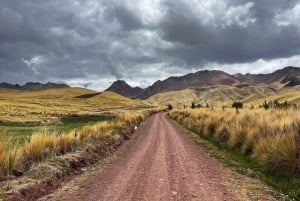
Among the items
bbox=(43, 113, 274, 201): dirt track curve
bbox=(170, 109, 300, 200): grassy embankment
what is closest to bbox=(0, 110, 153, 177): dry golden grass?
bbox=(43, 113, 274, 201): dirt track curve

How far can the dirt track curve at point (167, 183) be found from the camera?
9523 millimetres

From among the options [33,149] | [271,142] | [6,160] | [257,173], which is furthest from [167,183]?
[33,149]

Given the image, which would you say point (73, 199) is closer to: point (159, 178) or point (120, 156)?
point (159, 178)

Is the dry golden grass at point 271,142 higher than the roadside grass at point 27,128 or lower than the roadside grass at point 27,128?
higher

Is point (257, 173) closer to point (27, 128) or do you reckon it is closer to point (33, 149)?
point (33, 149)

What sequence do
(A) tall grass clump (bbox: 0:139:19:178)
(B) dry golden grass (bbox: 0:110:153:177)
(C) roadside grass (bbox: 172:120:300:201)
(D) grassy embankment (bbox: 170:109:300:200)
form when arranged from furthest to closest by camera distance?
(B) dry golden grass (bbox: 0:110:153:177)
(A) tall grass clump (bbox: 0:139:19:178)
(D) grassy embankment (bbox: 170:109:300:200)
(C) roadside grass (bbox: 172:120:300:201)

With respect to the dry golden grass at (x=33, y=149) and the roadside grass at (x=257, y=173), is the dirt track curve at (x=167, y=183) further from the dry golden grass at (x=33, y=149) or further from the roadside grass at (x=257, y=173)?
the dry golden grass at (x=33, y=149)

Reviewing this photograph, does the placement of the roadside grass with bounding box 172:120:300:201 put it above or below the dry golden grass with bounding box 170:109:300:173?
below

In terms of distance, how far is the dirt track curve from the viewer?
375 inches

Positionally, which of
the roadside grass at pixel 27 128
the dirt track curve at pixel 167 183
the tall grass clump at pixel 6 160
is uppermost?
the tall grass clump at pixel 6 160

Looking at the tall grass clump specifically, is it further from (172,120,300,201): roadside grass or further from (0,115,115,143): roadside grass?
(172,120,300,201): roadside grass

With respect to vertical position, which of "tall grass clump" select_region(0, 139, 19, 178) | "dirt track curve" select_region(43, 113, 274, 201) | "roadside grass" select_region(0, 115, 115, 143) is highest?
"tall grass clump" select_region(0, 139, 19, 178)

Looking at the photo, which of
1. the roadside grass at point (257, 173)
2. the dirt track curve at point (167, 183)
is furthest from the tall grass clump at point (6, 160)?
the roadside grass at point (257, 173)

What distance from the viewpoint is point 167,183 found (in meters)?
10.9
